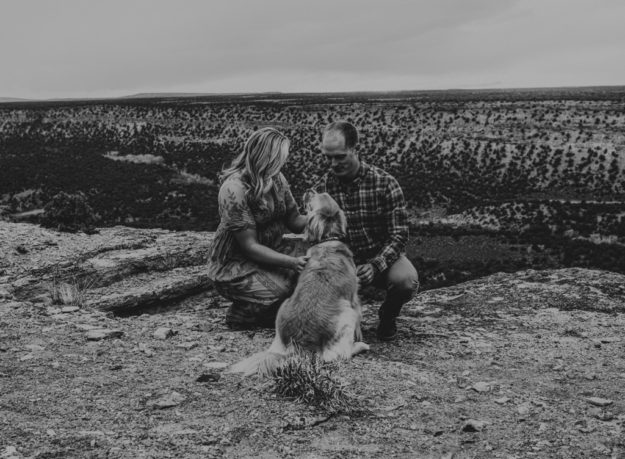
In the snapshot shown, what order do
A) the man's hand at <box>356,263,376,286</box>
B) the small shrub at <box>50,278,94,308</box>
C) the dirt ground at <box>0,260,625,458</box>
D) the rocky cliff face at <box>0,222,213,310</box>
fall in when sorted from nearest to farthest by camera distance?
the dirt ground at <box>0,260,625,458</box>, the man's hand at <box>356,263,376,286</box>, the small shrub at <box>50,278,94,308</box>, the rocky cliff face at <box>0,222,213,310</box>

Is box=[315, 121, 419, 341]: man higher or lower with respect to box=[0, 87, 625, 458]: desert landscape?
higher

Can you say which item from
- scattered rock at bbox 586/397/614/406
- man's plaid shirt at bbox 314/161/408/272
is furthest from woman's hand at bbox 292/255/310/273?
scattered rock at bbox 586/397/614/406

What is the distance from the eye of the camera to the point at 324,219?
5.66m

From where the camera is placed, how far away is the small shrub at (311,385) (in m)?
4.45

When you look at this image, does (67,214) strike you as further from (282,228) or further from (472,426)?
(472,426)

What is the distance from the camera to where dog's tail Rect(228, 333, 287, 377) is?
4957 millimetres

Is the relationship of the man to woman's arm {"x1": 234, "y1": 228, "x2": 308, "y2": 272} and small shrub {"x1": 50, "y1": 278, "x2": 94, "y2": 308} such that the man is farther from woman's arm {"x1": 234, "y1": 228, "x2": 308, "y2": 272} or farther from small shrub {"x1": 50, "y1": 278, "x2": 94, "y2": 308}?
small shrub {"x1": 50, "y1": 278, "x2": 94, "y2": 308}

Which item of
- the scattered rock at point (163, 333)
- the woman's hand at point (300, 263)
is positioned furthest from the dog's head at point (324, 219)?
the scattered rock at point (163, 333)

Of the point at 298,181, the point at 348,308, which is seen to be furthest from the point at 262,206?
the point at 298,181

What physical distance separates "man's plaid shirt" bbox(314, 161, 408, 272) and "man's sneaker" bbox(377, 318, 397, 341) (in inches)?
23.4

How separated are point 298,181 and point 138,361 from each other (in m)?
29.7

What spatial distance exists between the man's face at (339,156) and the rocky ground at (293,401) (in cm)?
176

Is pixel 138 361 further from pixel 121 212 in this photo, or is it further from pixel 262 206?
pixel 121 212

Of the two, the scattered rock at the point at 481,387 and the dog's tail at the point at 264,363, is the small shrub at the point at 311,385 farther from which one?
the scattered rock at the point at 481,387
